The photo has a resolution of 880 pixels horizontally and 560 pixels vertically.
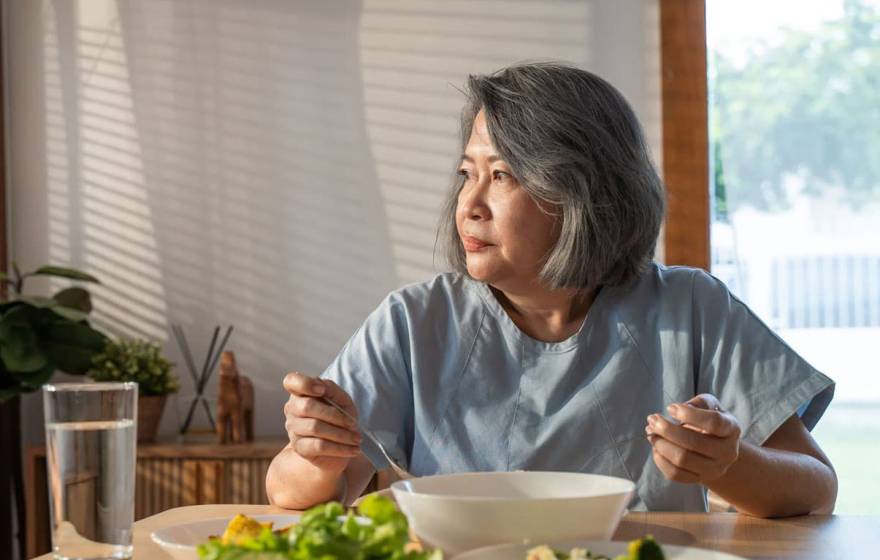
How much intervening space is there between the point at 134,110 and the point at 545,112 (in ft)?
6.95

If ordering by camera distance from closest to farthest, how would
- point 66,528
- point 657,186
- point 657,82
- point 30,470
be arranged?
1. point 66,528
2. point 657,186
3. point 30,470
4. point 657,82

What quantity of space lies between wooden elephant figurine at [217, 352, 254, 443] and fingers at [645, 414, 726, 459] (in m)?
2.15

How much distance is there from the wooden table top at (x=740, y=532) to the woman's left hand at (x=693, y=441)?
0.07 m

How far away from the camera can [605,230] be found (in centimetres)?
179

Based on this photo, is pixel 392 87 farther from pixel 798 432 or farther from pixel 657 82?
pixel 798 432

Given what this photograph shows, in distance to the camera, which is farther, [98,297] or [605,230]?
[98,297]

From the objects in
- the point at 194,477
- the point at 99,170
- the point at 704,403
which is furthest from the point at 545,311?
the point at 99,170

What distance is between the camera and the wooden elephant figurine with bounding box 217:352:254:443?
10.6 feet

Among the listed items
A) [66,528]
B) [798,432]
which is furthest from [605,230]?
[66,528]

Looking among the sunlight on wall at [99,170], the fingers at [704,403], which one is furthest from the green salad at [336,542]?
the sunlight on wall at [99,170]

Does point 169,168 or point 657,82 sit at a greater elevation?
point 657,82

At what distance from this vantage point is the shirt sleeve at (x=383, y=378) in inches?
66.7

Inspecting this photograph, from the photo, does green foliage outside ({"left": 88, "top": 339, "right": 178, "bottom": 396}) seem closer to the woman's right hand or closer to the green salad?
the woman's right hand

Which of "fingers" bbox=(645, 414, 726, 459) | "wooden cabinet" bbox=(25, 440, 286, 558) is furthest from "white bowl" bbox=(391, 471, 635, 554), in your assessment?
"wooden cabinet" bbox=(25, 440, 286, 558)
